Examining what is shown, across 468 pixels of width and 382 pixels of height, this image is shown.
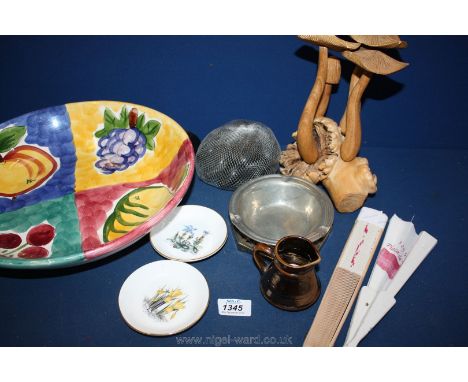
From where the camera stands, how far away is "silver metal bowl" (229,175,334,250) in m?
1.10

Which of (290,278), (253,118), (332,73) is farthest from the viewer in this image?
(253,118)

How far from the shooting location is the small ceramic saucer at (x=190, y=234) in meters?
1.12

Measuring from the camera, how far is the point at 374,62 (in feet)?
3.44

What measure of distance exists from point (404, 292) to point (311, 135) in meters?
0.52

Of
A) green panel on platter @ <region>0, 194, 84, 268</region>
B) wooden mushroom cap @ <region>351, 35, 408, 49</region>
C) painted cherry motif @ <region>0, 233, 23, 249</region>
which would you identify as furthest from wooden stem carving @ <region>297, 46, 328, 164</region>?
painted cherry motif @ <region>0, 233, 23, 249</region>

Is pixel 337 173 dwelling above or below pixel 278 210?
above

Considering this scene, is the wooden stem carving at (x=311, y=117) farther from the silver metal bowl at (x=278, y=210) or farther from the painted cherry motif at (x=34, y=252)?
the painted cherry motif at (x=34, y=252)

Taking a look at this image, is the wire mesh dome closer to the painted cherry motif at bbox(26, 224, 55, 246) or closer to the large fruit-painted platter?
the large fruit-painted platter

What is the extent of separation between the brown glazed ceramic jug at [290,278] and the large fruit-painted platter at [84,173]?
0.89 feet

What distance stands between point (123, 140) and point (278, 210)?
518 millimetres

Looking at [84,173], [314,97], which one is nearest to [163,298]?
[84,173]

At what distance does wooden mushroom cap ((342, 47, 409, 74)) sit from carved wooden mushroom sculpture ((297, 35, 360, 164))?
3 cm

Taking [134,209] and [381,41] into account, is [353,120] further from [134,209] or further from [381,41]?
[134,209]

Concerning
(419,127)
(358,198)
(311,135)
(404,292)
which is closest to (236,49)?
(311,135)
